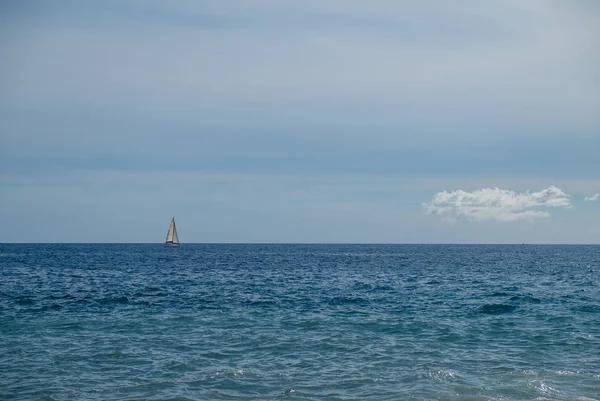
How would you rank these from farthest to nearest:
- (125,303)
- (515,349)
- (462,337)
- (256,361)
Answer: (125,303) < (462,337) < (515,349) < (256,361)

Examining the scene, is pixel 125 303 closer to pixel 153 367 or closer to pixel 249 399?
pixel 153 367

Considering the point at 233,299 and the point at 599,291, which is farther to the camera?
the point at 599,291

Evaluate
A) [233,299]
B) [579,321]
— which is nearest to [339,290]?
[233,299]

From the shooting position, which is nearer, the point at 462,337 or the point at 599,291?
the point at 462,337

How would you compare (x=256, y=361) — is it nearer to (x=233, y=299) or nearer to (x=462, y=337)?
(x=462, y=337)

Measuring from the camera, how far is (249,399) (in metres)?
17.1

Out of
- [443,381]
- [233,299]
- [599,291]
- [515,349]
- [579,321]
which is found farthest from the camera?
[599,291]

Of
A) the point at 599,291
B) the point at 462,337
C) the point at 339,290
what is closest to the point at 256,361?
the point at 462,337

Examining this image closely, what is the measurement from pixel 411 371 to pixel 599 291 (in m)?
31.3

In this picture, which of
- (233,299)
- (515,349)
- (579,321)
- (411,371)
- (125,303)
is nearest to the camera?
(411,371)

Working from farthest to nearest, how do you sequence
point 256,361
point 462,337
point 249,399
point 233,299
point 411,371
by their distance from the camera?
point 233,299 < point 462,337 < point 256,361 < point 411,371 < point 249,399

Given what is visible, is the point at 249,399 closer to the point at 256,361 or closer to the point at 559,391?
the point at 256,361

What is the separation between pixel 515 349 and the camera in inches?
917

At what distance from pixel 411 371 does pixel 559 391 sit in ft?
15.7
